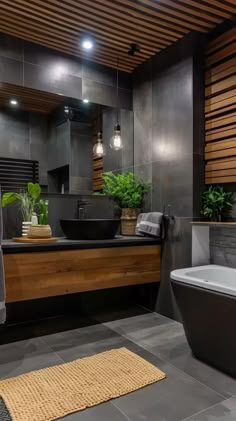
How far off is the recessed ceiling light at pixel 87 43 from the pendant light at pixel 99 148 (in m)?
0.89

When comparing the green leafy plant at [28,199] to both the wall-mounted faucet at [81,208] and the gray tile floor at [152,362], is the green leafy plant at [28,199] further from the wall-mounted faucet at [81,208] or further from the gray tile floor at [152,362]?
the gray tile floor at [152,362]

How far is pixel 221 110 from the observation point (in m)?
2.87

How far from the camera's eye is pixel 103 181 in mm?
3527

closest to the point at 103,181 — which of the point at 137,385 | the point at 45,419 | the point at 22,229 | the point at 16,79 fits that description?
the point at 22,229

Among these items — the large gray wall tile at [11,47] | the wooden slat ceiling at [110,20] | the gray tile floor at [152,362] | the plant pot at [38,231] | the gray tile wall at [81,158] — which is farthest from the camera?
the gray tile wall at [81,158]

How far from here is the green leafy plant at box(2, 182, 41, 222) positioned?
287 cm

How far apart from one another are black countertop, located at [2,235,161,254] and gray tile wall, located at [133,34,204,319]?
0.31 meters

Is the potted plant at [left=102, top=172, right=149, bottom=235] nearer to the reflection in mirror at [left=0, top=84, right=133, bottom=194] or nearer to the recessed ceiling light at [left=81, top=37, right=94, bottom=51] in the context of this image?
the reflection in mirror at [left=0, top=84, right=133, bottom=194]

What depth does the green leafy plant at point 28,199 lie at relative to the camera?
2865 millimetres

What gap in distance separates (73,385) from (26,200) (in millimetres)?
1686

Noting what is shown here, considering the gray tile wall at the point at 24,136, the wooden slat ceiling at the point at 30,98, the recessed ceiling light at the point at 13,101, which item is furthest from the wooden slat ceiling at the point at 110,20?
the gray tile wall at the point at 24,136

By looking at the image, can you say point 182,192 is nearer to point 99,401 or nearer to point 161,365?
point 161,365

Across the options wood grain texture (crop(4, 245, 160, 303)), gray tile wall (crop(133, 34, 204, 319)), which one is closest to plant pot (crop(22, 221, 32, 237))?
wood grain texture (crop(4, 245, 160, 303))

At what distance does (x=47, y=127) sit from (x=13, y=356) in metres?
2.16
